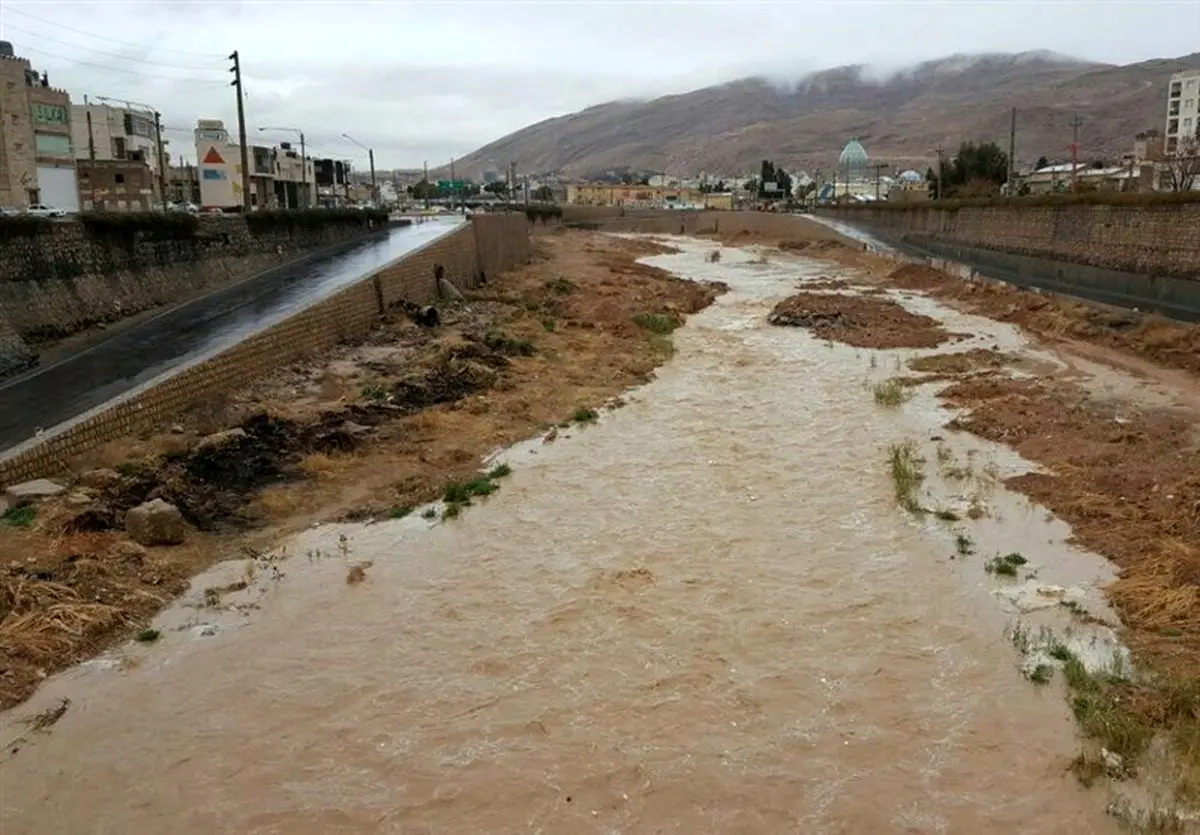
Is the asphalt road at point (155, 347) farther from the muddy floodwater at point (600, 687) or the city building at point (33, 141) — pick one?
the city building at point (33, 141)

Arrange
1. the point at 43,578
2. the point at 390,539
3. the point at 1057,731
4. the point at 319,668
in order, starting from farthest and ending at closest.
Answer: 1. the point at 390,539
2. the point at 43,578
3. the point at 319,668
4. the point at 1057,731

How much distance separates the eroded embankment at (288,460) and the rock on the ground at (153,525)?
136 millimetres

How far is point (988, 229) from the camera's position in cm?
5119

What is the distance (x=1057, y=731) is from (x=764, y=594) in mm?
3011

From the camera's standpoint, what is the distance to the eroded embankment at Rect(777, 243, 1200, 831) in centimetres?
672

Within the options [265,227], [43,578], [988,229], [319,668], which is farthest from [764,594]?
[988,229]

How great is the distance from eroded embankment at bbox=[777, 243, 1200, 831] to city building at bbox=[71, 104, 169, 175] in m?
59.5

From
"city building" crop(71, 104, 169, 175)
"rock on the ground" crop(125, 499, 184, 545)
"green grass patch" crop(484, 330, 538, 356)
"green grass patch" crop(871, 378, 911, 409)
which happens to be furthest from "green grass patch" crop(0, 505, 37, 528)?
"city building" crop(71, 104, 169, 175)

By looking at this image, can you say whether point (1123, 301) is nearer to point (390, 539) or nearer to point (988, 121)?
point (390, 539)

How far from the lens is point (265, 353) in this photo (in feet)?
53.9

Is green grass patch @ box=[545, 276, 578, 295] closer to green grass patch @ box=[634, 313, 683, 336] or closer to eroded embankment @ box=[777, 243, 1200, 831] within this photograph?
green grass patch @ box=[634, 313, 683, 336]

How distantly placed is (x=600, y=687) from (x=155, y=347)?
41.6ft

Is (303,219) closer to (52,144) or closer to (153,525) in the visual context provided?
(153,525)

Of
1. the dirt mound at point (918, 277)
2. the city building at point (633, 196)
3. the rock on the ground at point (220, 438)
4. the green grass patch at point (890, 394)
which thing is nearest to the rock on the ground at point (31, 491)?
the rock on the ground at point (220, 438)
